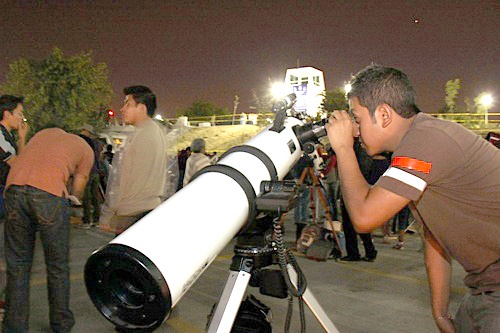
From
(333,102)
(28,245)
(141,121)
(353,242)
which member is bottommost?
(353,242)

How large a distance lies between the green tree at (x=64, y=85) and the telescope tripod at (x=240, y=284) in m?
35.3

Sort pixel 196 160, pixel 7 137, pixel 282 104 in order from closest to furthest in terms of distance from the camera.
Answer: pixel 282 104
pixel 7 137
pixel 196 160

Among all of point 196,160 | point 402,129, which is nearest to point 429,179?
point 402,129

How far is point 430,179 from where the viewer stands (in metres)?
1.54

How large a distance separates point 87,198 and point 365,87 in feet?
23.7

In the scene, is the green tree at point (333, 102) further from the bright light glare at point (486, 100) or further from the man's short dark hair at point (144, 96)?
the man's short dark hair at point (144, 96)

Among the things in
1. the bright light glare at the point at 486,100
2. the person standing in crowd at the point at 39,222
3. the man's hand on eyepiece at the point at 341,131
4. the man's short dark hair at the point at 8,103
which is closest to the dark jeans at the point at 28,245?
the person standing in crowd at the point at 39,222

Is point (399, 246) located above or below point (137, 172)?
below

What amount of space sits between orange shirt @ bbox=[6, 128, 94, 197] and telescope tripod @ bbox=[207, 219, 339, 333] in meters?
1.63

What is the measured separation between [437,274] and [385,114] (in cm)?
80

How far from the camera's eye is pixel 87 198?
8.16 meters

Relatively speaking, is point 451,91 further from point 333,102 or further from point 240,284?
point 240,284

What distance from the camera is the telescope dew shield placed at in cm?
155

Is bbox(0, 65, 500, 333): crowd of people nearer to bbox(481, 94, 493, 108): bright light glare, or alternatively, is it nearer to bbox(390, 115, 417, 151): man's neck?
bbox(390, 115, 417, 151): man's neck
